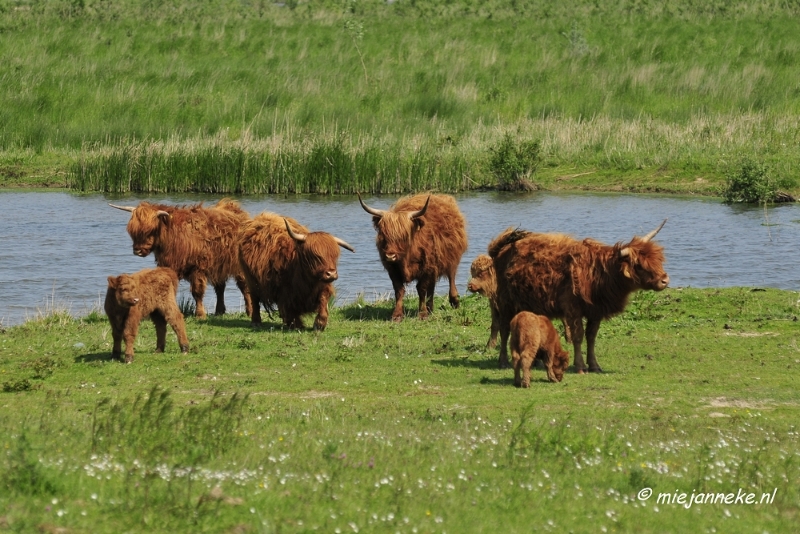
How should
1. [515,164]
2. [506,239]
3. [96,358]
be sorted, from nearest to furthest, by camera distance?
[96,358] → [506,239] → [515,164]

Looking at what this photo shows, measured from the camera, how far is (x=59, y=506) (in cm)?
583

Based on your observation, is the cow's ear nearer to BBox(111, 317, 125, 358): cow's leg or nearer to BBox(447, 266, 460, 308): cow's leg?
BBox(111, 317, 125, 358): cow's leg

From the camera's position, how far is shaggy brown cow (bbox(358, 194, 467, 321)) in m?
14.7

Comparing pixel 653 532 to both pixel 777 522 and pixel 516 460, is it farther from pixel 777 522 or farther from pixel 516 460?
pixel 516 460

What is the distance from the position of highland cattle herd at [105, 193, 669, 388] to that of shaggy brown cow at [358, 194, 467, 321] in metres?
0.01

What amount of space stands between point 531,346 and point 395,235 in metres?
4.74

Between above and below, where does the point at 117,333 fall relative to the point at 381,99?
below

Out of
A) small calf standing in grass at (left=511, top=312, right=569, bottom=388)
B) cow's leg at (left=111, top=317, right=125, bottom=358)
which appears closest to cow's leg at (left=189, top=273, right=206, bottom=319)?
cow's leg at (left=111, top=317, right=125, bottom=358)

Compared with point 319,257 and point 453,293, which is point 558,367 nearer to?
point 319,257

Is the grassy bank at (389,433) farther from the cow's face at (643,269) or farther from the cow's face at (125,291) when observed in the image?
the cow's face at (643,269)

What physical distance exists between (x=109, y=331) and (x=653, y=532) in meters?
8.51

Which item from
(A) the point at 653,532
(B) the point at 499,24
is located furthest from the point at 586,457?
(B) the point at 499,24

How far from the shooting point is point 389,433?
8.04 metres

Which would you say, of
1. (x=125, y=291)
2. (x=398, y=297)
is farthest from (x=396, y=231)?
(x=125, y=291)
